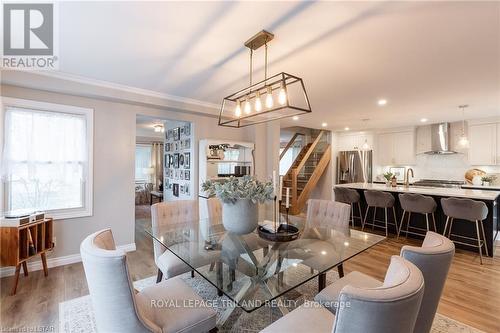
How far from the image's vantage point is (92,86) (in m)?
A: 3.13

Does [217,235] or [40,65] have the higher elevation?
[40,65]

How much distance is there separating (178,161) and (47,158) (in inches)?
90.3

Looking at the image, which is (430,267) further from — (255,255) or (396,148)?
(396,148)

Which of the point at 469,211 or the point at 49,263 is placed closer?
the point at 49,263

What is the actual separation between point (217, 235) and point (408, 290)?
1.73 meters

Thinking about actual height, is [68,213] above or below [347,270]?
above

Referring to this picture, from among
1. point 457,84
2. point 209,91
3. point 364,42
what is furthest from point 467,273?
point 209,91

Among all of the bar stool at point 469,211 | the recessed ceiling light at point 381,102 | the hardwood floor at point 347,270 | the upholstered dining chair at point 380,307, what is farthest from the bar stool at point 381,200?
the upholstered dining chair at point 380,307

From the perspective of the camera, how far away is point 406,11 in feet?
5.59

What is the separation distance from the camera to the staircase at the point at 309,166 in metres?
7.06

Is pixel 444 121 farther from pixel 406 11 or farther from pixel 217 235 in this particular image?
pixel 217 235

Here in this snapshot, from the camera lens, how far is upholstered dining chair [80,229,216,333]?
1.08 metres

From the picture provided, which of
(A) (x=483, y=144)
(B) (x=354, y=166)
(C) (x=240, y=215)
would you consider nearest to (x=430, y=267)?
(C) (x=240, y=215)

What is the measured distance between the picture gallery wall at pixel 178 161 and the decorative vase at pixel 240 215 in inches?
99.1
